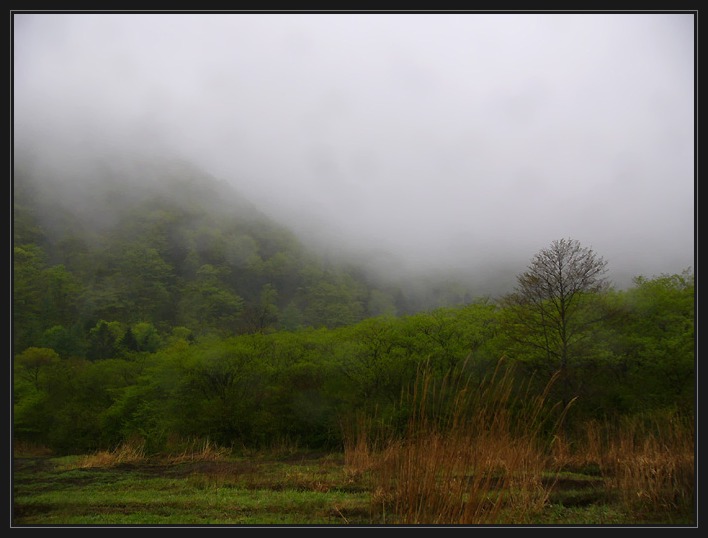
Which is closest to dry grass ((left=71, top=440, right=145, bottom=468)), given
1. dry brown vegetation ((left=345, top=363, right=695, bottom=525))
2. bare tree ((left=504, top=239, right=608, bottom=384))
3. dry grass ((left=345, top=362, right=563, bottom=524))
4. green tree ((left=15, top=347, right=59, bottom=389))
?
green tree ((left=15, top=347, right=59, bottom=389))

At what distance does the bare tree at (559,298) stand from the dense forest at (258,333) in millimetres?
33

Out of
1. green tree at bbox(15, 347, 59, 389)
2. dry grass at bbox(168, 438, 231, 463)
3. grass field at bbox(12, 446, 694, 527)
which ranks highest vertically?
green tree at bbox(15, 347, 59, 389)

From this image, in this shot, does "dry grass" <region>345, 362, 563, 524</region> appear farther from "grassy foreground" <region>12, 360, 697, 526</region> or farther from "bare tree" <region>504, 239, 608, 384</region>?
"bare tree" <region>504, 239, 608, 384</region>

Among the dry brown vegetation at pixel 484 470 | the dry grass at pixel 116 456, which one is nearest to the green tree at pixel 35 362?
the dry grass at pixel 116 456

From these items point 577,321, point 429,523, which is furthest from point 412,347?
point 429,523

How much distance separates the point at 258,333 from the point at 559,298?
7.45 meters

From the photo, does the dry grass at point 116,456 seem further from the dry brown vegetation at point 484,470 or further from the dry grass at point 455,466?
the dry grass at point 455,466

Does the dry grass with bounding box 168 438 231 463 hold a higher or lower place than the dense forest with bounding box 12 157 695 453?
lower

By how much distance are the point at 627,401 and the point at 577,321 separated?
200cm

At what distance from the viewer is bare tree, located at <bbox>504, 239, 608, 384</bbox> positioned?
9289 mm

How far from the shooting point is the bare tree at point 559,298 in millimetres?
9289

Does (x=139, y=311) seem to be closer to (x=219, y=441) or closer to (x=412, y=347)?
(x=219, y=441)

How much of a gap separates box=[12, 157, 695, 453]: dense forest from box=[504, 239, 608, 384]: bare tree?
33 millimetres

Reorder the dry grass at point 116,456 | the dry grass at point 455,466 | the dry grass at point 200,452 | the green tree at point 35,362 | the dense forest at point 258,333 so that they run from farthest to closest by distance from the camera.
→ the dry grass at point 200,452
the dry grass at point 116,456
the dense forest at point 258,333
the green tree at point 35,362
the dry grass at point 455,466
